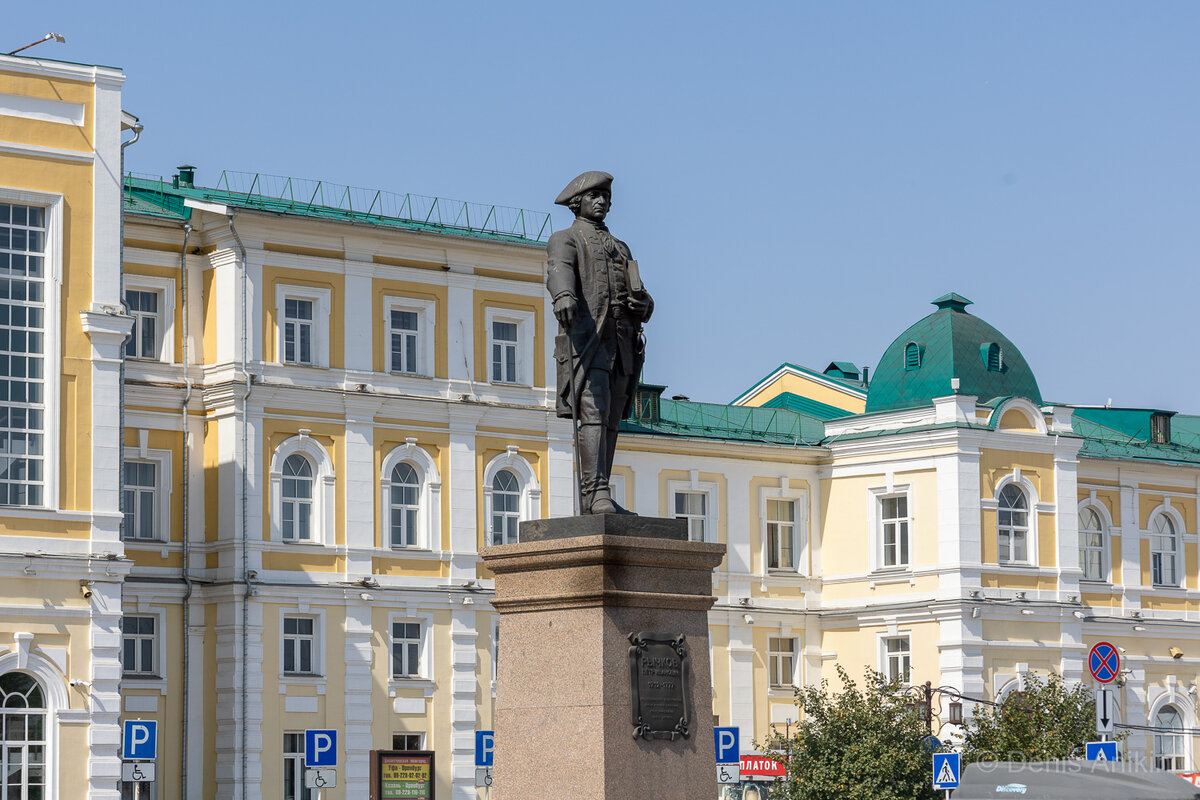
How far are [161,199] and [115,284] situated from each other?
777 cm

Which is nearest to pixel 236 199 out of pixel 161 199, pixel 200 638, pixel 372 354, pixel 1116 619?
pixel 161 199

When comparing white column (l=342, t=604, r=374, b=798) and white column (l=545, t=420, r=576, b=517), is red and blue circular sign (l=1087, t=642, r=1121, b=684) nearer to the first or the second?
white column (l=342, t=604, r=374, b=798)

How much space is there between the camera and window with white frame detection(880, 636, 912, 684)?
60.3 metres

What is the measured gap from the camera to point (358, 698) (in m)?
52.2

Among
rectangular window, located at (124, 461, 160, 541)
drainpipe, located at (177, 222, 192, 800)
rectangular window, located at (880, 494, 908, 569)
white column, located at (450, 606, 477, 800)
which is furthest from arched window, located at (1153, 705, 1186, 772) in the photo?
rectangular window, located at (124, 461, 160, 541)

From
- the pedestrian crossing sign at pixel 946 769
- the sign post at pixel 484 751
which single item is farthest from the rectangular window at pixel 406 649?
the pedestrian crossing sign at pixel 946 769

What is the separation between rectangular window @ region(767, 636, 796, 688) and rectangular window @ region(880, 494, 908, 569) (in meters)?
3.50

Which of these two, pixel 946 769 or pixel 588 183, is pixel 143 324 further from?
pixel 588 183

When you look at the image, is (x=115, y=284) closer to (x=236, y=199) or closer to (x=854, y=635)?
(x=236, y=199)

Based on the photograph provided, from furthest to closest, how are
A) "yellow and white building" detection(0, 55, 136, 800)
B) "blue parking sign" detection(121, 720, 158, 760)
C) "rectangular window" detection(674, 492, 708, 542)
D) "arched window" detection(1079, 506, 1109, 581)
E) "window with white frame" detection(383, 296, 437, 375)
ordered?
"arched window" detection(1079, 506, 1109, 581), "rectangular window" detection(674, 492, 708, 542), "window with white frame" detection(383, 296, 437, 375), "yellow and white building" detection(0, 55, 136, 800), "blue parking sign" detection(121, 720, 158, 760)

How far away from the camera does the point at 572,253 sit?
19.5m

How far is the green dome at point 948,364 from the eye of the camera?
61438 mm

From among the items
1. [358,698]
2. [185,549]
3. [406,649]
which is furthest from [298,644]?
[185,549]

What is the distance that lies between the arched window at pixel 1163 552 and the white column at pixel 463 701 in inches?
906
